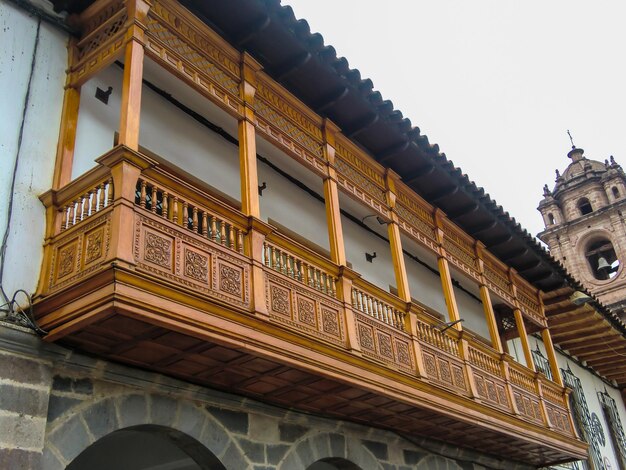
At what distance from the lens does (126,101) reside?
557 centimetres

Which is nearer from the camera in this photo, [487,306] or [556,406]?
[487,306]

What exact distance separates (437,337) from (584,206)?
24541mm

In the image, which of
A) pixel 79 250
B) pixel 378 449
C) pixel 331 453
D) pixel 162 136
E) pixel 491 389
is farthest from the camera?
pixel 491 389

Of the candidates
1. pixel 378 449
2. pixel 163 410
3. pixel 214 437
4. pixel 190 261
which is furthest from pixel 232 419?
pixel 378 449

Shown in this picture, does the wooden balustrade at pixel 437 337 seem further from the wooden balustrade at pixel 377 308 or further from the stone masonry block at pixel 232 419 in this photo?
the stone masonry block at pixel 232 419

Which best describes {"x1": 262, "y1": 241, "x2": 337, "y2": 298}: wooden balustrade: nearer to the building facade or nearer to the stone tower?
the building facade

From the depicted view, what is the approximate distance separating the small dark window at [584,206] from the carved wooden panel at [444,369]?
2401cm

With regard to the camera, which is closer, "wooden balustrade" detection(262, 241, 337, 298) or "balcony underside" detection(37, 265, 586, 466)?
"balcony underside" detection(37, 265, 586, 466)

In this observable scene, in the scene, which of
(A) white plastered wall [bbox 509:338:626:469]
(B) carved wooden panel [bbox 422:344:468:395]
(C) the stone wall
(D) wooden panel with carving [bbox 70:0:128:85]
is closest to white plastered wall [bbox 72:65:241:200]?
(D) wooden panel with carving [bbox 70:0:128:85]

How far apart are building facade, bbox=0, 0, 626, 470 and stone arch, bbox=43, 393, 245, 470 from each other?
17 millimetres

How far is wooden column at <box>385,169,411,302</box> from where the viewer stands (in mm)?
8391

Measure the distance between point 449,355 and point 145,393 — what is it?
4239mm

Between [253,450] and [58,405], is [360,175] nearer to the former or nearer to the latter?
[253,450]

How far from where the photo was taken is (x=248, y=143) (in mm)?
6832
